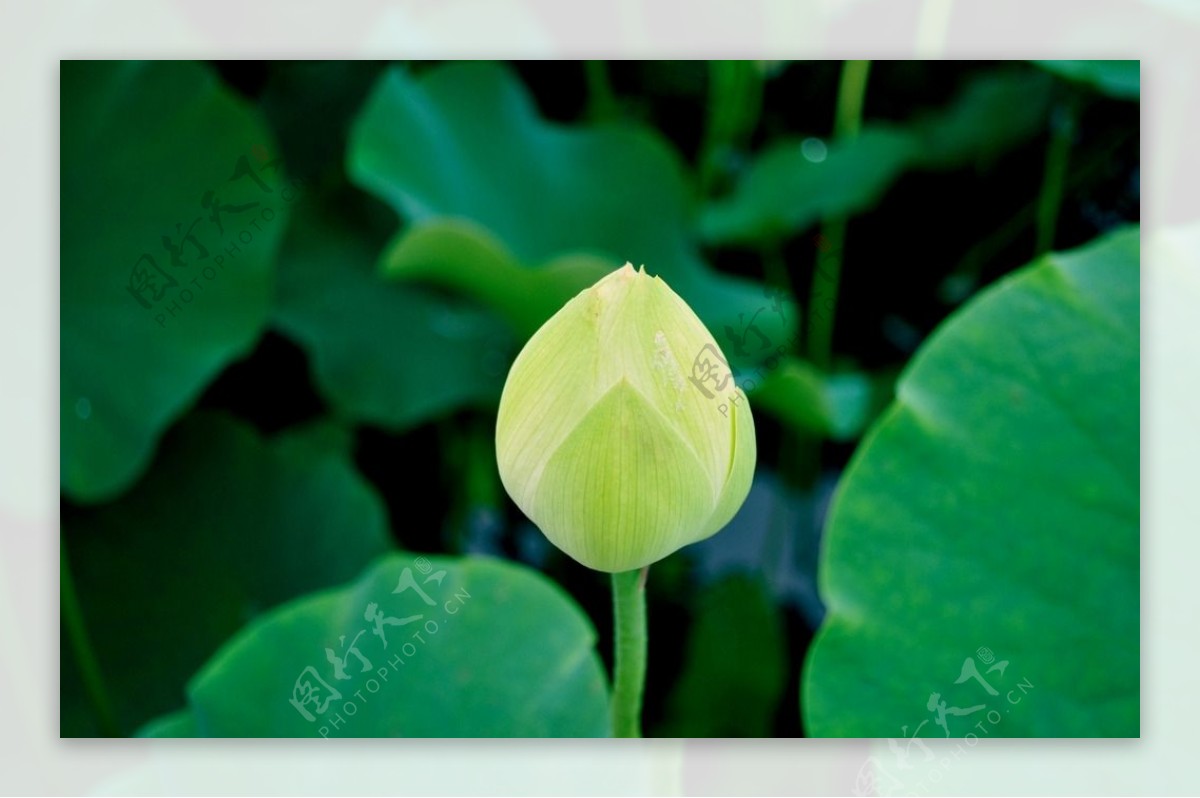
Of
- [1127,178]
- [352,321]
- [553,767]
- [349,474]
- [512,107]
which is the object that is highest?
[512,107]

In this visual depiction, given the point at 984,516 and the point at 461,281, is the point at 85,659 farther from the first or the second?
the point at 984,516

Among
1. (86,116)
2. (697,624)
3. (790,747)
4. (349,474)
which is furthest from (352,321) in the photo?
(790,747)

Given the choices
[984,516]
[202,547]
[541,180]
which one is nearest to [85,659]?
A: [202,547]

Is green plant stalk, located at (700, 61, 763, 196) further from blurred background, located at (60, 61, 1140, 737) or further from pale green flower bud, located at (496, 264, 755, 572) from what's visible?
pale green flower bud, located at (496, 264, 755, 572)

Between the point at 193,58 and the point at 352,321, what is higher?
the point at 193,58

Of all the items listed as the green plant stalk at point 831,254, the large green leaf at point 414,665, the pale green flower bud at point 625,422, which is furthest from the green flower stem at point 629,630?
the green plant stalk at point 831,254

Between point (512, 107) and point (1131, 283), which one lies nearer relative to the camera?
point (1131, 283)

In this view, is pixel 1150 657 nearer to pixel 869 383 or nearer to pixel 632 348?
pixel 869 383
